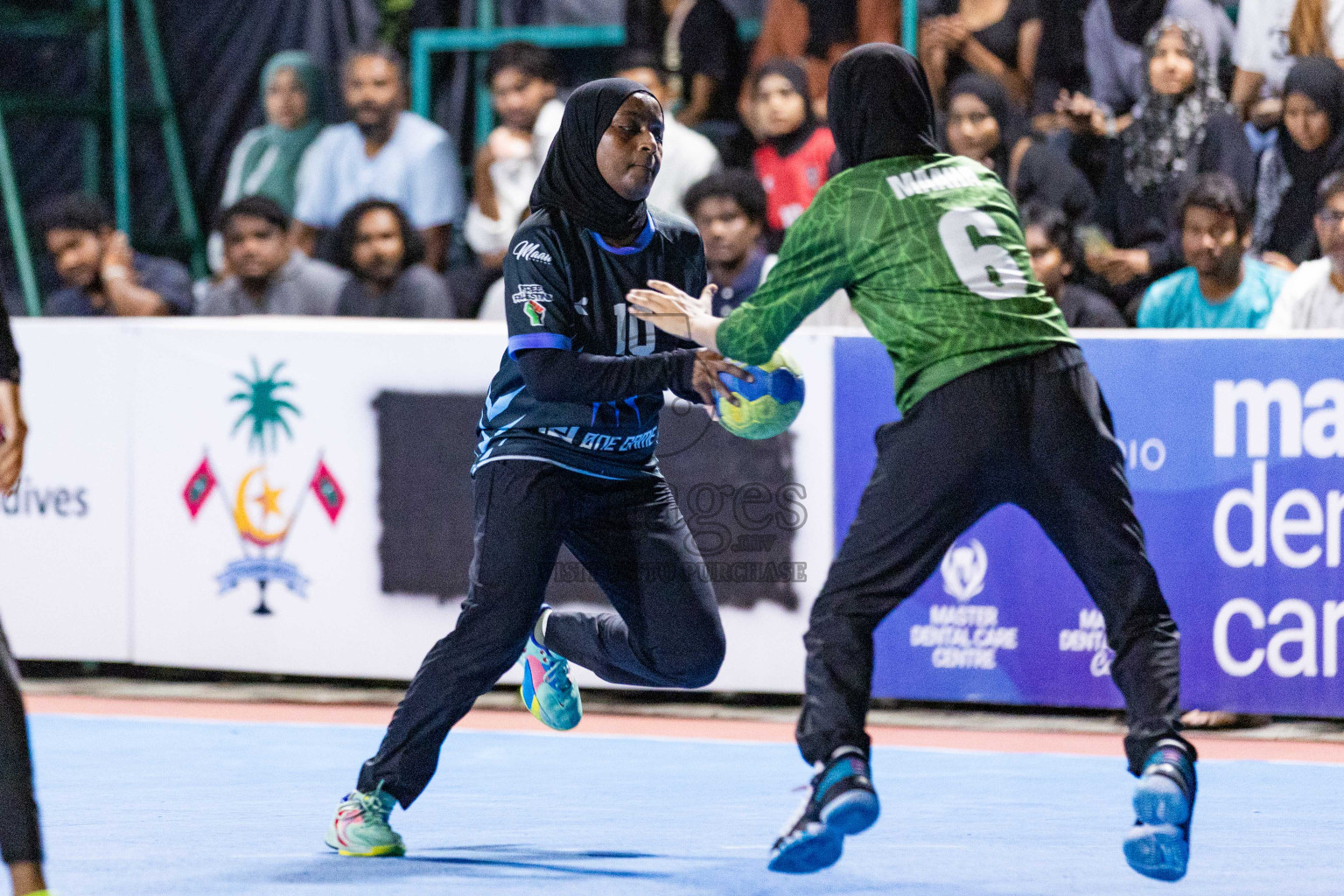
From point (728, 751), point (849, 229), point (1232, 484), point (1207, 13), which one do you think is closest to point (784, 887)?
point (849, 229)

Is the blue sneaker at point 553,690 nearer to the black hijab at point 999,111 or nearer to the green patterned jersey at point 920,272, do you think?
the green patterned jersey at point 920,272

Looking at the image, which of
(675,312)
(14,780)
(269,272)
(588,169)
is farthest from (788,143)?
(14,780)

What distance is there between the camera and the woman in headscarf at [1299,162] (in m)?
9.39

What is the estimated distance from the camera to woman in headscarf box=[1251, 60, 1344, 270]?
939 cm

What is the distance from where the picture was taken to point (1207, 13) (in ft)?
33.0

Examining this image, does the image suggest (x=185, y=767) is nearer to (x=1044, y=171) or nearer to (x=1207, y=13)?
(x=1044, y=171)

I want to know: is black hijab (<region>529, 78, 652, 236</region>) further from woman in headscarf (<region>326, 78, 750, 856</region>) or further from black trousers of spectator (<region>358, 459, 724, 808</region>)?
black trousers of spectator (<region>358, 459, 724, 808</region>)

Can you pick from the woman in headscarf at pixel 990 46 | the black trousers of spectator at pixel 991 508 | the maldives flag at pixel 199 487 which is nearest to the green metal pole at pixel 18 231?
the maldives flag at pixel 199 487

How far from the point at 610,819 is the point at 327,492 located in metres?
3.16

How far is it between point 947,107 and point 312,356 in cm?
381

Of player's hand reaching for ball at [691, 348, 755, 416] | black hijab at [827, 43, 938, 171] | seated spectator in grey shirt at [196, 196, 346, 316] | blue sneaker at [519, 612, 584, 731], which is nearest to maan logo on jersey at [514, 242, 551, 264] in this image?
player's hand reaching for ball at [691, 348, 755, 416]

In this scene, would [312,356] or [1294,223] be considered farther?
[1294,223]

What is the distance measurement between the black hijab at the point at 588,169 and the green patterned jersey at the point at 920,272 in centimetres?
70

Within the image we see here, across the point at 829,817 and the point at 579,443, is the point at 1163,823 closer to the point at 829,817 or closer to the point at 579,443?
Result: the point at 829,817
